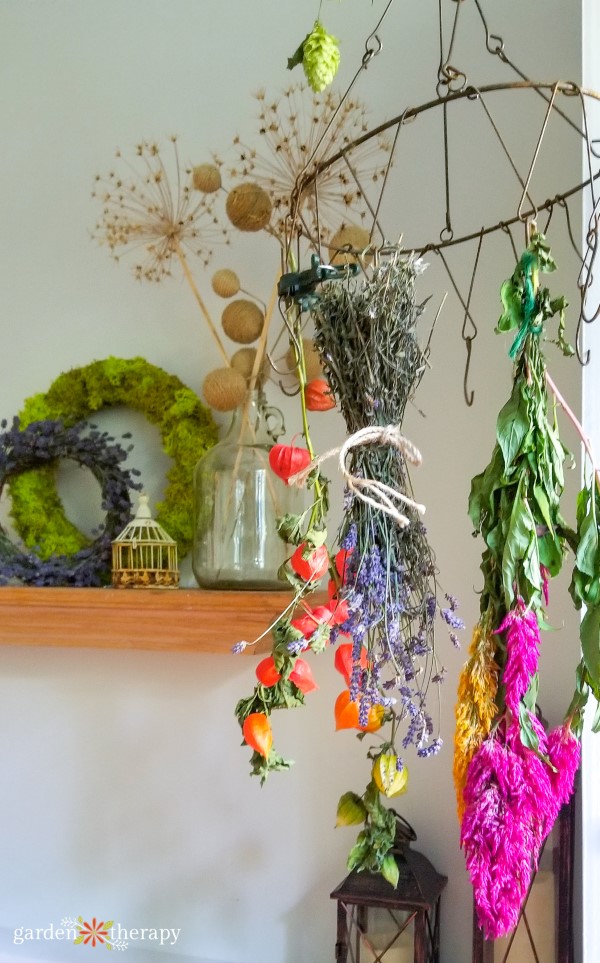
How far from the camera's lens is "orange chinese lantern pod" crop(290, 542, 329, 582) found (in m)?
0.82

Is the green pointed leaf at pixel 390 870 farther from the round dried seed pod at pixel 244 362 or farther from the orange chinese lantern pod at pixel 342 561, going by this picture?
the round dried seed pod at pixel 244 362

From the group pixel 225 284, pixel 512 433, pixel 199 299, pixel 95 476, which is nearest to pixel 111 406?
pixel 95 476

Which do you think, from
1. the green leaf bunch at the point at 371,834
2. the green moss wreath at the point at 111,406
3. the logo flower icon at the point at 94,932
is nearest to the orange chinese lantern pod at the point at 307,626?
the green leaf bunch at the point at 371,834

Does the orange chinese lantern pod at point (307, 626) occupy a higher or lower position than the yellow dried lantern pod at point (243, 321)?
lower

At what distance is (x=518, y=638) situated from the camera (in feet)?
2.44

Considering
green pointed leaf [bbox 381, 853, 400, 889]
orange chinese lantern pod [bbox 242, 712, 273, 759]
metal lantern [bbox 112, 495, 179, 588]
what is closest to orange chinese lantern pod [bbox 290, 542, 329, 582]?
orange chinese lantern pod [bbox 242, 712, 273, 759]

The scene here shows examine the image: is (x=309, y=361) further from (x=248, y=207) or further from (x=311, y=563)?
(x=311, y=563)

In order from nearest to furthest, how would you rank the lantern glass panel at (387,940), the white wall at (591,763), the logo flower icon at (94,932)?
the white wall at (591,763) < the lantern glass panel at (387,940) < the logo flower icon at (94,932)

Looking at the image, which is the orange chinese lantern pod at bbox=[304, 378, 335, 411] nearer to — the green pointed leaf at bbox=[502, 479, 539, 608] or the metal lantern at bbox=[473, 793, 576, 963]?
the green pointed leaf at bbox=[502, 479, 539, 608]

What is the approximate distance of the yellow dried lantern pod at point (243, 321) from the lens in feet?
4.17

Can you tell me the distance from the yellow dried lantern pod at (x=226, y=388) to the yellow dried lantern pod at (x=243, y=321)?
6cm

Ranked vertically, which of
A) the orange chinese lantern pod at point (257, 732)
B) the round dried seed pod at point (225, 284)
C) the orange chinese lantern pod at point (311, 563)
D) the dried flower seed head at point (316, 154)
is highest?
the dried flower seed head at point (316, 154)

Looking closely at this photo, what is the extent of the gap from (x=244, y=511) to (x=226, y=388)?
190 millimetres

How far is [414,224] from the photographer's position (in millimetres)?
1379
